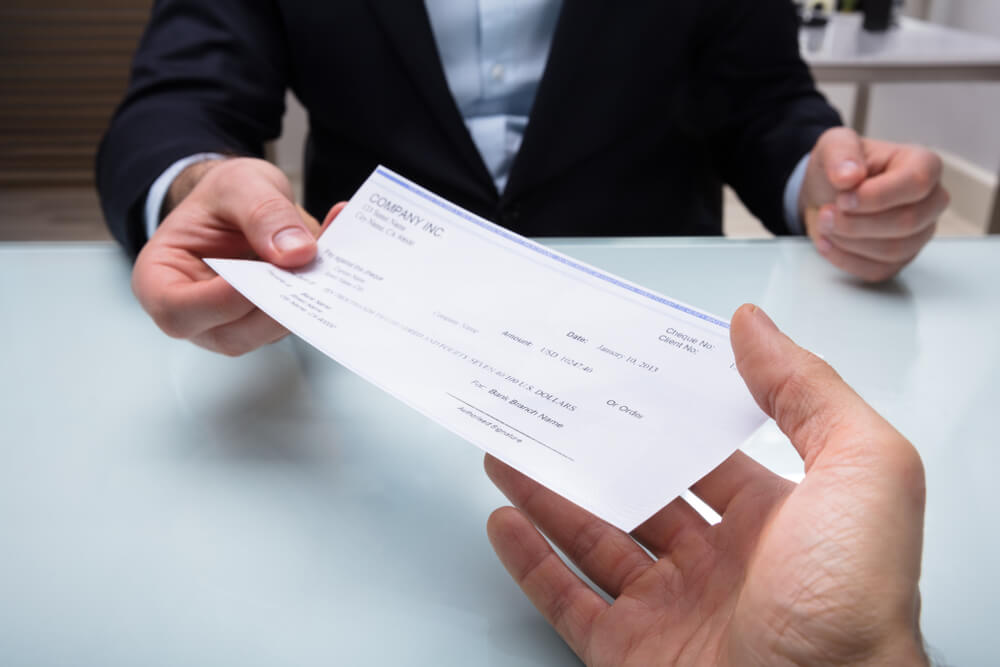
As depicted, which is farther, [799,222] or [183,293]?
[799,222]

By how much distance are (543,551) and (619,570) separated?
4 cm

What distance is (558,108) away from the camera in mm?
833

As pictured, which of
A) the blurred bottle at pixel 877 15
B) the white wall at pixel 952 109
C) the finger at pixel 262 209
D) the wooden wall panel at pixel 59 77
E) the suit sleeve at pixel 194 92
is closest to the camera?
the finger at pixel 262 209

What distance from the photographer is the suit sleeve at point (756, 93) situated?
34.0 inches

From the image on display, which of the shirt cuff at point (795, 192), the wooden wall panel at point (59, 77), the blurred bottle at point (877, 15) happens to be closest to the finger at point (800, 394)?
the shirt cuff at point (795, 192)

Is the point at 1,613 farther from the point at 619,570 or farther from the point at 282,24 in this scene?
the point at 282,24

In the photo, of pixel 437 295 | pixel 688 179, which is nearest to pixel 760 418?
pixel 437 295

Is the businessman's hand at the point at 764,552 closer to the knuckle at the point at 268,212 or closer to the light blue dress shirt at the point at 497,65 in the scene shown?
the knuckle at the point at 268,212

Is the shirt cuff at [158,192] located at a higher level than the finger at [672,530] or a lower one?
higher

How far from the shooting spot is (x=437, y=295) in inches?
17.7

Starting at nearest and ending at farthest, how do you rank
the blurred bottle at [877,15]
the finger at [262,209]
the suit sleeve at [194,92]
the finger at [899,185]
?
the finger at [262,209]
the finger at [899,185]
the suit sleeve at [194,92]
the blurred bottle at [877,15]

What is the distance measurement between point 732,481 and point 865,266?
334mm

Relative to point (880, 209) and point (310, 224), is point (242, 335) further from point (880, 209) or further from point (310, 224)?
point (880, 209)
